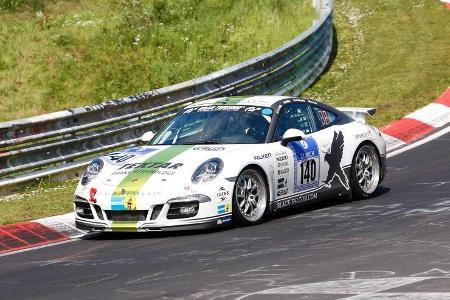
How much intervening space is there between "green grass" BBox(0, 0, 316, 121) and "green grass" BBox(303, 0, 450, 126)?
4.73 feet

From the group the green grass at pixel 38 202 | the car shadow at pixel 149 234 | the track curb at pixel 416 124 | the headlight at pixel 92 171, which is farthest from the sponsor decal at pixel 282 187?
the track curb at pixel 416 124

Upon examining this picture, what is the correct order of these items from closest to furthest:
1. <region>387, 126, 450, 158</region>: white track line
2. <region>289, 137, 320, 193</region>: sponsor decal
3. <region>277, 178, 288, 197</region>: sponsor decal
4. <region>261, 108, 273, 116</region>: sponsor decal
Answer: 1. <region>277, 178, 288, 197</region>: sponsor decal
2. <region>289, 137, 320, 193</region>: sponsor decal
3. <region>261, 108, 273, 116</region>: sponsor decal
4. <region>387, 126, 450, 158</region>: white track line

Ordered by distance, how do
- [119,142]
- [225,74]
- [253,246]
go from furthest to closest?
[225,74] → [119,142] → [253,246]

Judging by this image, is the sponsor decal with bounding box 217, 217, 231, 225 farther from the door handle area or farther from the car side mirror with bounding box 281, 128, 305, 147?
the door handle area

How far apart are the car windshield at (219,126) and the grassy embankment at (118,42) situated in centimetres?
789

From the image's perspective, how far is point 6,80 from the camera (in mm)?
21562

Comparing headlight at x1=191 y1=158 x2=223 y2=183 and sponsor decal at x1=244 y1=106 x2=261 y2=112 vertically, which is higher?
sponsor decal at x1=244 y1=106 x2=261 y2=112

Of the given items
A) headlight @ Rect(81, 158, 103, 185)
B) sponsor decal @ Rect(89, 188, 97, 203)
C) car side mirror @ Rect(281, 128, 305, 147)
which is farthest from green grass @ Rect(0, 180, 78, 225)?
car side mirror @ Rect(281, 128, 305, 147)

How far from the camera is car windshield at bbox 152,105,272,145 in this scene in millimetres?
12164

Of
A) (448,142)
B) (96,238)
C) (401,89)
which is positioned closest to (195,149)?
(96,238)

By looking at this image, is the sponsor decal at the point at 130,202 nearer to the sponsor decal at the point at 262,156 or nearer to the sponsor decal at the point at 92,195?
the sponsor decal at the point at 92,195

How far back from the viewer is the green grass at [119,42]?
21359 millimetres

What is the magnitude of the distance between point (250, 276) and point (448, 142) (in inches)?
355

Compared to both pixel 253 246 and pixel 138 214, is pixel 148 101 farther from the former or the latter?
pixel 253 246
